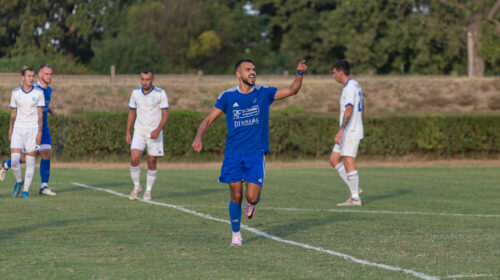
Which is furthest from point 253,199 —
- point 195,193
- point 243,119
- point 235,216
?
point 195,193

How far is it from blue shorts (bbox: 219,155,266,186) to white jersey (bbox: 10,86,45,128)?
5.89 meters

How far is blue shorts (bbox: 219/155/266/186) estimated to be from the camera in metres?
8.73

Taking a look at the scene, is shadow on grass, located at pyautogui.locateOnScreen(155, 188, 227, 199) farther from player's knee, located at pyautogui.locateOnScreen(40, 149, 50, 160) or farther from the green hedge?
the green hedge

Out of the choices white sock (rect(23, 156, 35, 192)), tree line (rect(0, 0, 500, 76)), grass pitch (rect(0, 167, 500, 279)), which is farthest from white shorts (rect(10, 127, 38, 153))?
tree line (rect(0, 0, 500, 76))

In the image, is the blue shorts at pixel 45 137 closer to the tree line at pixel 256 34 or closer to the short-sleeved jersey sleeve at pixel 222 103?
the short-sleeved jersey sleeve at pixel 222 103

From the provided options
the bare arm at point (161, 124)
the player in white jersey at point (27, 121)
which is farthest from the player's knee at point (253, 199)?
the player in white jersey at point (27, 121)

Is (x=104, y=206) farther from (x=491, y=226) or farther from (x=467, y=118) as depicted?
(x=467, y=118)

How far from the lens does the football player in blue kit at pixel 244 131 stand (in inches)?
344

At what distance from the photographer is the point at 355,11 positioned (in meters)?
60.2

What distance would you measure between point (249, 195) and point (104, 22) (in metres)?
59.1

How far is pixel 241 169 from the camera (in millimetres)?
8797

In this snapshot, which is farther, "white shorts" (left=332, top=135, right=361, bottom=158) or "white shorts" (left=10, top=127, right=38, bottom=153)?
"white shorts" (left=10, top=127, right=38, bottom=153)

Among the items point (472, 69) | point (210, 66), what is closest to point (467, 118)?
point (472, 69)

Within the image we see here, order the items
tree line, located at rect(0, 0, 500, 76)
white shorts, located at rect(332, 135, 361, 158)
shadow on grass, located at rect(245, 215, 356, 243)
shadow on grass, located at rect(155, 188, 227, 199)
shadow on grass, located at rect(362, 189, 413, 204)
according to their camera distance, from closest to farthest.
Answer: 1. shadow on grass, located at rect(245, 215, 356, 243)
2. white shorts, located at rect(332, 135, 361, 158)
3. shadow on grass, located at rect(362, 189, 413, 204)
4. shadow on grass, located at rect(155, 188, 227, 199)
5. tree line, located at rect(0, 0, 500, 76)
